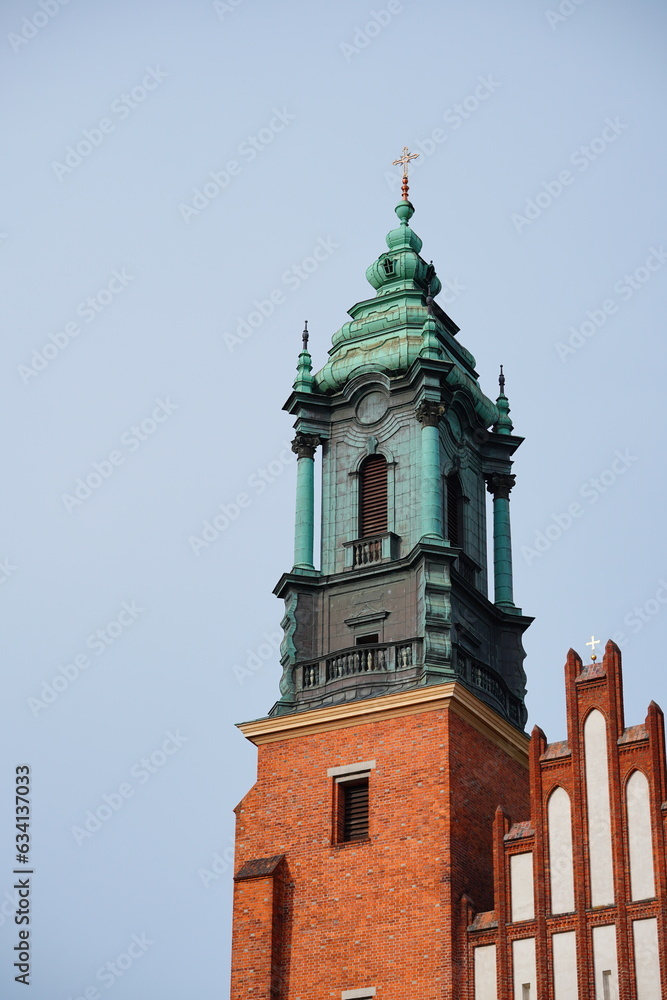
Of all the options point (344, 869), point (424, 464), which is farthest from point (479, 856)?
point (424, 464)

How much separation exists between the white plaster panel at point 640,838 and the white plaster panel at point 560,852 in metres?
1.34

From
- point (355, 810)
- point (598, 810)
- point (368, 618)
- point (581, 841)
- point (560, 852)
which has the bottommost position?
point (560, 852)

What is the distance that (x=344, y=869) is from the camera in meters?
43.0

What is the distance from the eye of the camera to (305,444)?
5012 centimetres

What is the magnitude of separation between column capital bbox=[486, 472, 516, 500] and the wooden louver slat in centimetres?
1049

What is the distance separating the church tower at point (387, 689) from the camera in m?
42.1

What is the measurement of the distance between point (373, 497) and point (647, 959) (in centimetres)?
1497

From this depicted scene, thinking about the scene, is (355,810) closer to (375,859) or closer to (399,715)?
(375,859)

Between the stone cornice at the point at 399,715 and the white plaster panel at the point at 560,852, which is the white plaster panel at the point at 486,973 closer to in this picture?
the white plaster panel at the point at 560,852

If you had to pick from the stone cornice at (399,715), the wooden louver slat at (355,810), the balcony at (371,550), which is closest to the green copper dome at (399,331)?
the balcony at (371,550)

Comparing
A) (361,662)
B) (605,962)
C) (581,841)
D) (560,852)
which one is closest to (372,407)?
(361,662)

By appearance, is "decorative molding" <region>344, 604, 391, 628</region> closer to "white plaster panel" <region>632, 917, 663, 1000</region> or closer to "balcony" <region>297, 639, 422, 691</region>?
"balcony" <region>297, 639, 422, 691</region>

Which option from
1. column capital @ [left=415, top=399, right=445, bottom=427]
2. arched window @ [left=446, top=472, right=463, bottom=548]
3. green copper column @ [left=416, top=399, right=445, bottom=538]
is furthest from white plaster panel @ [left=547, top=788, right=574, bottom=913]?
column capital @ [left=415, top=399, right=445, bottom=427]

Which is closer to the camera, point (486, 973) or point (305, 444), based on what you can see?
point (486, 973)
